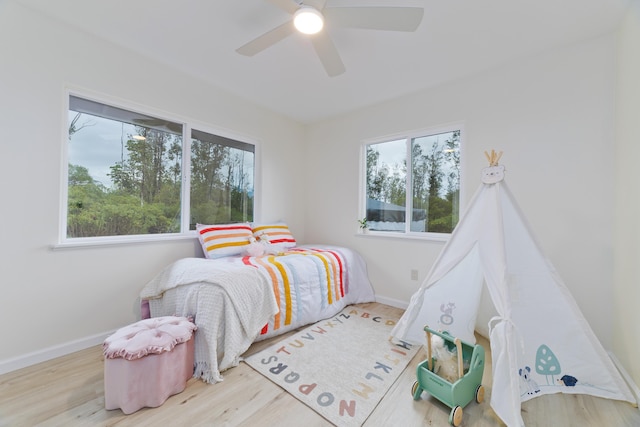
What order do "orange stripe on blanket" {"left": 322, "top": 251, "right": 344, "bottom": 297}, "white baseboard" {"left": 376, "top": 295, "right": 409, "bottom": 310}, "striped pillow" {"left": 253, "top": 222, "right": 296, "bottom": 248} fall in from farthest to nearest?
"striped pillow" {"left": 253, "top": 222, "right": 296, "bottom": 248}
"white baseboard" {"left": 376, "top": 295, "right": 409, "bottom": 310}
"orange stripe on blanket" {"left": 322, "top": 251, "right": 344, "bottom": 297}

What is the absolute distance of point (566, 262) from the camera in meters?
2.14

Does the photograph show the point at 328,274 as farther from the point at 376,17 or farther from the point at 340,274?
the point at 376,17

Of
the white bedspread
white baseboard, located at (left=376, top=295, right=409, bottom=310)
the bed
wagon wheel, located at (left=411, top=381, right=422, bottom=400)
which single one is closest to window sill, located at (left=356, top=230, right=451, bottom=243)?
the bed

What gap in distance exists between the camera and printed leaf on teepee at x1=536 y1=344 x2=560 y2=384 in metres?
1.65

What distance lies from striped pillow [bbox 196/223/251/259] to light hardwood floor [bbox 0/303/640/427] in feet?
3.82

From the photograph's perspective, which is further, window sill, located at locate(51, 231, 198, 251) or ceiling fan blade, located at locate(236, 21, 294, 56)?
window sill, located at locate(51, 231, 198, 251)

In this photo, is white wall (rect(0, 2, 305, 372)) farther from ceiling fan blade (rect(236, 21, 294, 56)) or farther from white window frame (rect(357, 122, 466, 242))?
white window frame (rect(357, 122, 466, 242))

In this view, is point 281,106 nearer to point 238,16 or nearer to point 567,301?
point 238,16

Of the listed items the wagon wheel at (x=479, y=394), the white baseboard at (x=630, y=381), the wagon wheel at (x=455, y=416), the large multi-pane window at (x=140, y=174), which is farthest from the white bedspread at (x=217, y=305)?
the white baseboard at (x=630, y=381)

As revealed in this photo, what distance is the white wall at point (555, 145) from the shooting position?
6.57 ft

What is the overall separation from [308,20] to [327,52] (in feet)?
0.99

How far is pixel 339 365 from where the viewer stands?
1888 millimetres

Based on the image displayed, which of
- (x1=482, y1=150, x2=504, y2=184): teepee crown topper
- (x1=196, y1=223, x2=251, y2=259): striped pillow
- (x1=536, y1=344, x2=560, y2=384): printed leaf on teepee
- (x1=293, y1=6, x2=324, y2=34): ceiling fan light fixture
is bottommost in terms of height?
(x1=536, y1=344, x2=560, y2=384): printed leaf on teepee

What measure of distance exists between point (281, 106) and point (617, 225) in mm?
3348
